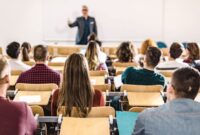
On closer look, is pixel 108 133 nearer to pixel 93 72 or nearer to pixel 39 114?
pixel 39 114

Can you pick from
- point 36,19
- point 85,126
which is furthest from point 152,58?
point 36,19

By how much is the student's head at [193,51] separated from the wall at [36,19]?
4654 millimetres

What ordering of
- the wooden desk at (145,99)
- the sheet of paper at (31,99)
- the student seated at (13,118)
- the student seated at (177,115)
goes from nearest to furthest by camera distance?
the student seated at (177,115)
the student seated at (13,118)
the wooden desk at (145,99)
the sheet of paper at (31,99)

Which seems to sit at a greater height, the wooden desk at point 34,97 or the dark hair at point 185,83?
the dark hair at point 185,83

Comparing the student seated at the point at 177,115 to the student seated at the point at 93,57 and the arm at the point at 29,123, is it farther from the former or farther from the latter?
the student seated at the point at 93,57

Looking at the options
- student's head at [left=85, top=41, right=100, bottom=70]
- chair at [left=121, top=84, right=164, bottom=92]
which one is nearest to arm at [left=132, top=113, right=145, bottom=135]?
chair at [left=121, top=84, right=164, bottom=92]

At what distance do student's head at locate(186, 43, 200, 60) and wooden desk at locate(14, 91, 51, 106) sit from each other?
301 centimetres

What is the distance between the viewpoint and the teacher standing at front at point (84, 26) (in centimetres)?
1052

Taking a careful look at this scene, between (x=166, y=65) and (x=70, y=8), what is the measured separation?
5298mm

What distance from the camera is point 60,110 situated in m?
3.47

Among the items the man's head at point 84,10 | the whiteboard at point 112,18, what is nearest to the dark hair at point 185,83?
the man's head at point 84,10

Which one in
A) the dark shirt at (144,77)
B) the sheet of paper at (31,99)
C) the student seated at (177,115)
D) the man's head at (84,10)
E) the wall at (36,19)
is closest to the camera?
the student seated at (177,115)

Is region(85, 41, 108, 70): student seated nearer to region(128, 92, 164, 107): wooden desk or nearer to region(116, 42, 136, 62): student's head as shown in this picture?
region(116, 42, 136, 62): student's head

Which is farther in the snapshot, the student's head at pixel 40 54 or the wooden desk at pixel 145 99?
the student's head at pixel 40 54
